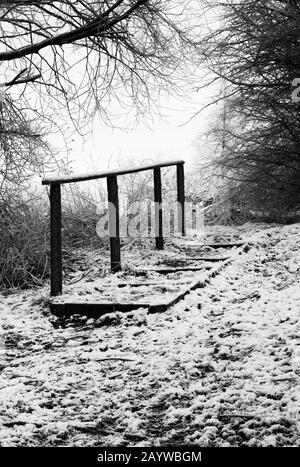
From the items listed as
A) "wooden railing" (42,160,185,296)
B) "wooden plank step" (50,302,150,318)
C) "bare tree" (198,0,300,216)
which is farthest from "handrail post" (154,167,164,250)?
"wooden plank step" (50,302,150,318)

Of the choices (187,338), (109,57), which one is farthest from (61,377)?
(109,57)

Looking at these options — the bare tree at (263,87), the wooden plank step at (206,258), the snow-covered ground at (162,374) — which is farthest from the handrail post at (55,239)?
the bare tree at (263,87)

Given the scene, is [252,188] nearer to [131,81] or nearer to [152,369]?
[131,81]

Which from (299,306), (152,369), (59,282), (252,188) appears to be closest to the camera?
(152,369)

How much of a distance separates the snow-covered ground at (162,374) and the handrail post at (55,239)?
300 mm

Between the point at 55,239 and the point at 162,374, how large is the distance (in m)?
2.19

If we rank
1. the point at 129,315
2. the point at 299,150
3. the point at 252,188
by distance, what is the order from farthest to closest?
1. the point at 252,188
2. the point at 299,150
3. the point at 129,315

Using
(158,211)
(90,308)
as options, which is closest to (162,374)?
(90,308)

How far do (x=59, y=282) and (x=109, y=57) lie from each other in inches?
156

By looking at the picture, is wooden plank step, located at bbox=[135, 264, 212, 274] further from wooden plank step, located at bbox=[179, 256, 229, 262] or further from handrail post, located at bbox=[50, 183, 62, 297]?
handrail post, located at bbox=[50, 183, 62, 297]

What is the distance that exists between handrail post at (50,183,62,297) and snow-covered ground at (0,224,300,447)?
0.30 m
